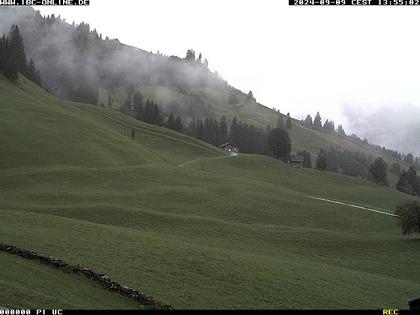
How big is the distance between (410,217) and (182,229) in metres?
38.3

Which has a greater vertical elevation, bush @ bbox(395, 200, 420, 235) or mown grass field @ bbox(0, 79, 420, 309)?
bush @ bbox(395, 200, 420, 235)

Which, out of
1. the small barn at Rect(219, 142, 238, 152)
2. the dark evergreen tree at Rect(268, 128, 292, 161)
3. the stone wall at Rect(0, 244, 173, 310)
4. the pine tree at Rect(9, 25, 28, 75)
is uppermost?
the pine tree at Rect(9, 25, 28, 75)

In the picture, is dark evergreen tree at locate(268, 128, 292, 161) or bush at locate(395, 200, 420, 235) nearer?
bush at locate(395, 200, 420, 235)

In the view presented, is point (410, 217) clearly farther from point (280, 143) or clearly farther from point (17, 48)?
point (17, 48)

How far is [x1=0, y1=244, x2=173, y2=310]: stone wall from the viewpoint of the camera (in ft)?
83.8

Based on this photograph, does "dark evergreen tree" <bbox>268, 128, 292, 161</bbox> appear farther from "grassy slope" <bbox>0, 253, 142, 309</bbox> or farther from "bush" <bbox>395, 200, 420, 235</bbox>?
"grassy slope" <bbox>0, 253, 142, 309</bbox>

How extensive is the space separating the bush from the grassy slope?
178 feet

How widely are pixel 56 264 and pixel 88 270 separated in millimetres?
2648

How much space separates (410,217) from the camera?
214 feet

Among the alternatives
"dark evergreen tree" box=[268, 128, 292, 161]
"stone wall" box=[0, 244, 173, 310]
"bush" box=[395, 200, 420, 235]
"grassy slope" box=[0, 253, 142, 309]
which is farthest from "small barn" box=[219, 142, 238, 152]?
"grassy slope" box=[0, 253, 142, 309]

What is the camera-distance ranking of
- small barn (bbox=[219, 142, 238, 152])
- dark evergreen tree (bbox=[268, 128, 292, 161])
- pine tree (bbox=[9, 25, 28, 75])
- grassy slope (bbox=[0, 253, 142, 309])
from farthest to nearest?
small barn (bbox=[219, 142, 238, 152]), dark evergreen tree (bbox=[268, 128, 292, 161]), pine tree (bbox=[9, 25, 28, 75]), grassy slope (bbox=[0, 253, 142, 309])

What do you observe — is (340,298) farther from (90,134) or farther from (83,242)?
(90,134)

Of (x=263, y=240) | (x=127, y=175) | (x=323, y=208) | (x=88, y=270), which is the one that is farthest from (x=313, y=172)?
(x=88, y=270)

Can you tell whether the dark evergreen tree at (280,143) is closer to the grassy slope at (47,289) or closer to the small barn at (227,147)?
the small barn at (227,147)
